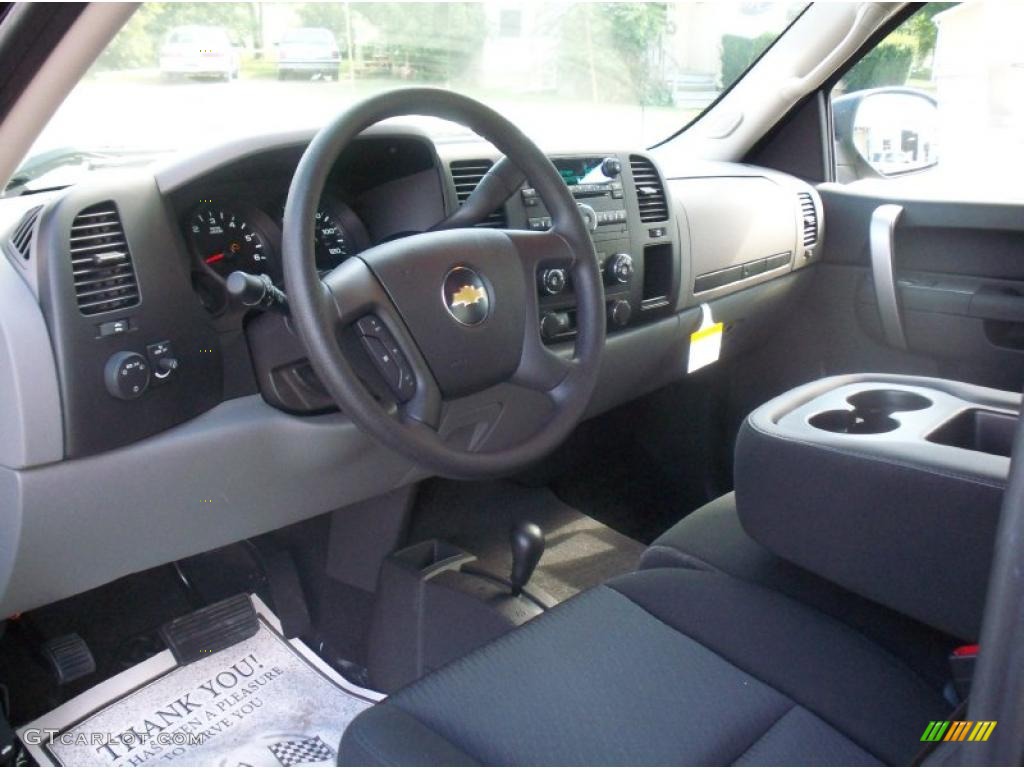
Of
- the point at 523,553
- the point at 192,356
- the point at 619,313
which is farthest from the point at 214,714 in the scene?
the point at 619,313

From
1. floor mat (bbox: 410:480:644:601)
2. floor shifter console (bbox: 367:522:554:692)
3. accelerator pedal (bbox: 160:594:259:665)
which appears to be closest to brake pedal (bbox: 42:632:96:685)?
accelerator pedal (bbox: 160:594:259:665)

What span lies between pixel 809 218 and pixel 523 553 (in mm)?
1440

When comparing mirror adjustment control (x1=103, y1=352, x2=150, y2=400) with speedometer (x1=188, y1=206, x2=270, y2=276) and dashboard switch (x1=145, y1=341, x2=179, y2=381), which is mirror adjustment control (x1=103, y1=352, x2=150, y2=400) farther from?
→ speedometer (x1=188, y1=206, x2=270, y2=276)

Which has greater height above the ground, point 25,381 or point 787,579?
point 25,381

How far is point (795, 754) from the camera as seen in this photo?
1.10 metres

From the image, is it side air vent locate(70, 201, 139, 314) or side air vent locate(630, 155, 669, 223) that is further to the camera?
side air vent locate(630, 155, 669, 223)

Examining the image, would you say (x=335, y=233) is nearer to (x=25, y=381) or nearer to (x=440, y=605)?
(x=25, y=381)

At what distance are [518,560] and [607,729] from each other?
30.9 inches

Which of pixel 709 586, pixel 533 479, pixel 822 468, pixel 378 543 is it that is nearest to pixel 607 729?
pixel 709 586

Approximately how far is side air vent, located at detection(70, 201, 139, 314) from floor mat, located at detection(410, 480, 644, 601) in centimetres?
94

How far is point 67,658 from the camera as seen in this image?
1764 millimetres

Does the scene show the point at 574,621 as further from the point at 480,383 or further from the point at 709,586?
the point at 480,383

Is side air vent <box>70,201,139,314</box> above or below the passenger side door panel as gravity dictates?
above

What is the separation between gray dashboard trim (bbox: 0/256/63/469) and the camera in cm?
Answer: 127
